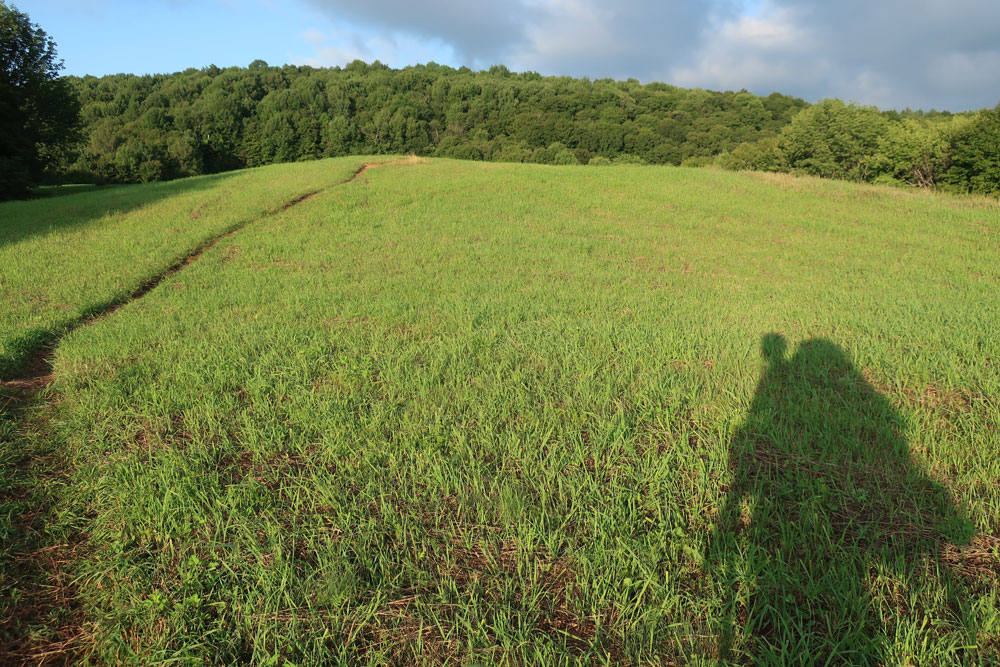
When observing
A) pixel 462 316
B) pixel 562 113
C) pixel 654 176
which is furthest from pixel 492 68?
pixel 462 316

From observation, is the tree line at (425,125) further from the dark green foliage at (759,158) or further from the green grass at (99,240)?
the green grass at (99,240)

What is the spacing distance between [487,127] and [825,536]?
276 ft

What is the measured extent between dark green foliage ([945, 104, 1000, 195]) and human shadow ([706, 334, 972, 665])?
145 ft

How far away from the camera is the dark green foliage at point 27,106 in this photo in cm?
2375

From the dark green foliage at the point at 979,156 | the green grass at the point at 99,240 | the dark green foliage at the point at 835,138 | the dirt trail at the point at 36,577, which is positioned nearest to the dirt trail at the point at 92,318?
the green grass at the point at 99,240

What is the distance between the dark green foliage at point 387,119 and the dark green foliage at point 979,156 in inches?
1340

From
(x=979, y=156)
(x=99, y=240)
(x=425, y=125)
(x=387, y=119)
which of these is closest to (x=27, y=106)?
(x=99, y=240)

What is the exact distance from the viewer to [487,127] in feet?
258

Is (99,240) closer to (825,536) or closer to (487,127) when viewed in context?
(825,536)

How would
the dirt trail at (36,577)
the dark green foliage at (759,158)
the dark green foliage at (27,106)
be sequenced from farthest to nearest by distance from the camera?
the dark green foliage at (759,158)
the dark green foliage at (27,106)
the dirt trail at (36,577)

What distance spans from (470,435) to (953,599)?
9.13 feet

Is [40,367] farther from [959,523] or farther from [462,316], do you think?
[959,523]

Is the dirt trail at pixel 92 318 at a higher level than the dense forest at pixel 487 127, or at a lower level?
lower

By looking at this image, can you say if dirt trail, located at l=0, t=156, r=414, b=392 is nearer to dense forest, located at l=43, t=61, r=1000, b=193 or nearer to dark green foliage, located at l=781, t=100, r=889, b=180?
dense forest, located at l=43, t=61, r=1000, b=193
